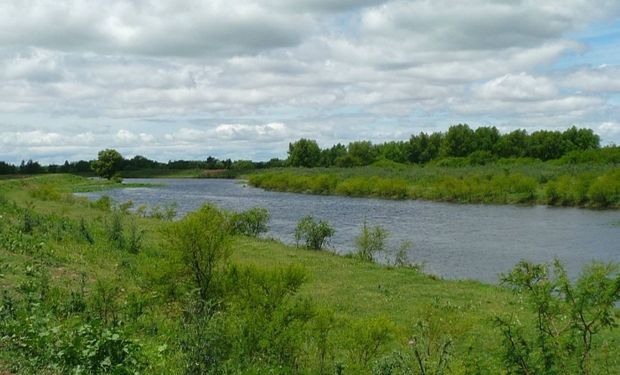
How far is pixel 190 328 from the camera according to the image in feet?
24.6

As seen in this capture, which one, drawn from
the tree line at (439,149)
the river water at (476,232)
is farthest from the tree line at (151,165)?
the river water at (476,232)

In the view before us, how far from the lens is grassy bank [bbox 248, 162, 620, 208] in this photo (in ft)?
181

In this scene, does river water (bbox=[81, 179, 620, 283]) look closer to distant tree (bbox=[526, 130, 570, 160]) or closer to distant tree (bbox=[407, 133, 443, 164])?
distant tree (bbox=[526, 130, 570, 160])

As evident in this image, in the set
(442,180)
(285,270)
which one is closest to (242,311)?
(285,270)

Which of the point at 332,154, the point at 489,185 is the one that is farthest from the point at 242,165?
the point at 489,185

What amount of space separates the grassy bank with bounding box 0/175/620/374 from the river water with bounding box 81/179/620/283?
7.47 meters

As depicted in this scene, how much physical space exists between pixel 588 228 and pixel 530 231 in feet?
13.6

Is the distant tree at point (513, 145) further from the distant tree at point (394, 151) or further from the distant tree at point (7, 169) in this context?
the distant tree at point (7, 169)

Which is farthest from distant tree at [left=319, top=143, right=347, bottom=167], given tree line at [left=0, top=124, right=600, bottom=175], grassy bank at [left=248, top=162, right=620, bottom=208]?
grassy bank at [left=248, top=162, right=620, bottom=208]

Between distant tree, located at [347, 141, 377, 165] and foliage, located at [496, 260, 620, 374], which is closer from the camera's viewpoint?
foliage, located at [496, 260, 620, 374]

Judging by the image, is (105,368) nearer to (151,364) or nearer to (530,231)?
(151,364)

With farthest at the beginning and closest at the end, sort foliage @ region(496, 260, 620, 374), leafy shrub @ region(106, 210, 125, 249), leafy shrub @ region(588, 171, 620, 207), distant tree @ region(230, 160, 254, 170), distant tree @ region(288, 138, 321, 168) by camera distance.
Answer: distant tree @ region(230, 160, 254, 170) → distant tree @ region(288, 138, 321, 168) → leafy shrub @ region(588, 171, 620, 207) → leafy shrub @ region(106, 210, 125, 249) → foliage @ region(496, 260, 620, 374)

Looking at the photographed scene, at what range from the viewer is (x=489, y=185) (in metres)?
63.9

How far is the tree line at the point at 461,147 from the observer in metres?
111
